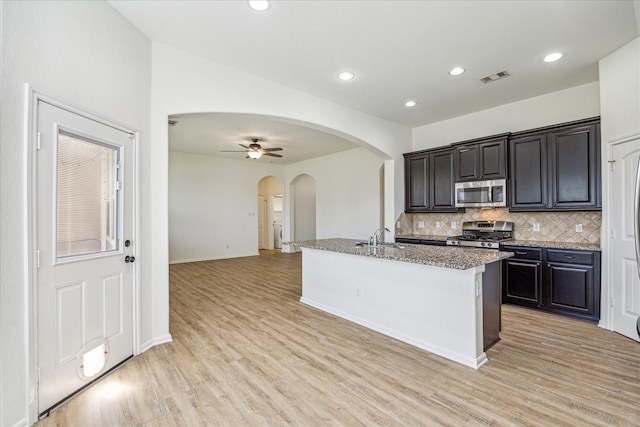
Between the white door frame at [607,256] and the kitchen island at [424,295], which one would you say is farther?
the white door frame at [607,256]

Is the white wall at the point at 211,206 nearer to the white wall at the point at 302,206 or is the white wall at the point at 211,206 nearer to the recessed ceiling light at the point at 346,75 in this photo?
the white wall at the point at 302,206

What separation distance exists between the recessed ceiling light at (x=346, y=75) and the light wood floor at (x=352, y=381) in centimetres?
299

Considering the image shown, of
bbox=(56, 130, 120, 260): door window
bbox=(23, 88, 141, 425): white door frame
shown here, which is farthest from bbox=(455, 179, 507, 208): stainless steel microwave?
bbox=(23, 88, 141, 425): white door frame

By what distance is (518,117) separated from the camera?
460 centimetres

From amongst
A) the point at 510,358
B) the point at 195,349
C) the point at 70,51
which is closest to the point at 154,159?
the point at 70,51

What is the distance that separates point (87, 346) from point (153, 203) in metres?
1.30

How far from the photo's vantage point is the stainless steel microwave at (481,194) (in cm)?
439

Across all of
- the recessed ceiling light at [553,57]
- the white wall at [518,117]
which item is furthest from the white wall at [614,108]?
the white wall at [518,117]

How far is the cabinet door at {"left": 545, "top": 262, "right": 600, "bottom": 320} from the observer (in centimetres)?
346

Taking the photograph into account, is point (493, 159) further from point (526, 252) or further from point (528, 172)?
point (526, 252)

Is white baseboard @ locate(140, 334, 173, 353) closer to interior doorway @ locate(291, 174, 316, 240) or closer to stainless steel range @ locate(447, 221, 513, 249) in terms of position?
stainless steel range @ locate(447, 221, 513, 249)

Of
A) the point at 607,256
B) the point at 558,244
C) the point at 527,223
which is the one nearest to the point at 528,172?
the point at 527,223

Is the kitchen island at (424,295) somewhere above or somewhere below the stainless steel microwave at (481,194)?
below

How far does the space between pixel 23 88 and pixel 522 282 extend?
5264 millimetres
